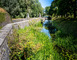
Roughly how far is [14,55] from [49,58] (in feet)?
6.40

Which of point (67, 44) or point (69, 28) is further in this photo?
point (69, 28)

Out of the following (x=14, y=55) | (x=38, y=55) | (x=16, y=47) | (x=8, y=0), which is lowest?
(x=38, y=55)

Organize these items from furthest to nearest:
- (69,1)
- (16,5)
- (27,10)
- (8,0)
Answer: (27,10) → (16,5) → (8,0) → (69,1)

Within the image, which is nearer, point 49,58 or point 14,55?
point 14,55

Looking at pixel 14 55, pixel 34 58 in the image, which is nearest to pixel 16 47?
pixel 14 55

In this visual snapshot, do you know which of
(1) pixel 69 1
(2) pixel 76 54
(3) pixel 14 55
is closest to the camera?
(3) pixel 14 55

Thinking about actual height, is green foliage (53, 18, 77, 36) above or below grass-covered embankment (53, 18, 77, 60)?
above

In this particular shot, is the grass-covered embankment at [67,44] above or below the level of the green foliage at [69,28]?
below

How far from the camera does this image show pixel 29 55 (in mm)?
3969

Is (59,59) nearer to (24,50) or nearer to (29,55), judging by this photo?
(29,55)

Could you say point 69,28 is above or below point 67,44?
above

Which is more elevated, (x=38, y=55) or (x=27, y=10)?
(x=27, y=10)

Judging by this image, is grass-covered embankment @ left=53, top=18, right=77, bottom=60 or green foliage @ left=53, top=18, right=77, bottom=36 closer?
grass-covered embankment @ left=53, top=18, right=77, bottom=60

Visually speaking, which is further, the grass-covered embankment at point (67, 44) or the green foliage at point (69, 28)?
the green foliage at point (69, 28)
